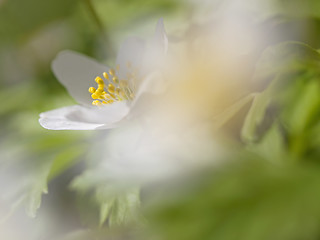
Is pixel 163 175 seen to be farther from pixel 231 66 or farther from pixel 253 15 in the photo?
pixel 253 15

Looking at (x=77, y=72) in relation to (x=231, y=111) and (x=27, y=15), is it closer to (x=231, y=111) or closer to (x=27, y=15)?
(x=231, y=111)

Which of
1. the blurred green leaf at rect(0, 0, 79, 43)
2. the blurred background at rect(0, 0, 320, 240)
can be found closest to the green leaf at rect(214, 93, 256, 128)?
the blurred background at rect(0, 0, 320, 240)

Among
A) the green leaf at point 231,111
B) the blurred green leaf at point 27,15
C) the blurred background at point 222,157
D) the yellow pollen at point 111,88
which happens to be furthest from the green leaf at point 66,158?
the blurred green leaf at point 27,15

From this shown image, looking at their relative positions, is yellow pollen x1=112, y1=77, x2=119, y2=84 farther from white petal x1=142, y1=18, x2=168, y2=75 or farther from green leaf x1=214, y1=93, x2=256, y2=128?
green leaf x1=214, y1=93, x2=256, y2=128

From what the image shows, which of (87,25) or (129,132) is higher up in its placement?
(87,25)

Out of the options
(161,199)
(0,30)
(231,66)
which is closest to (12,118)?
(0,30)
